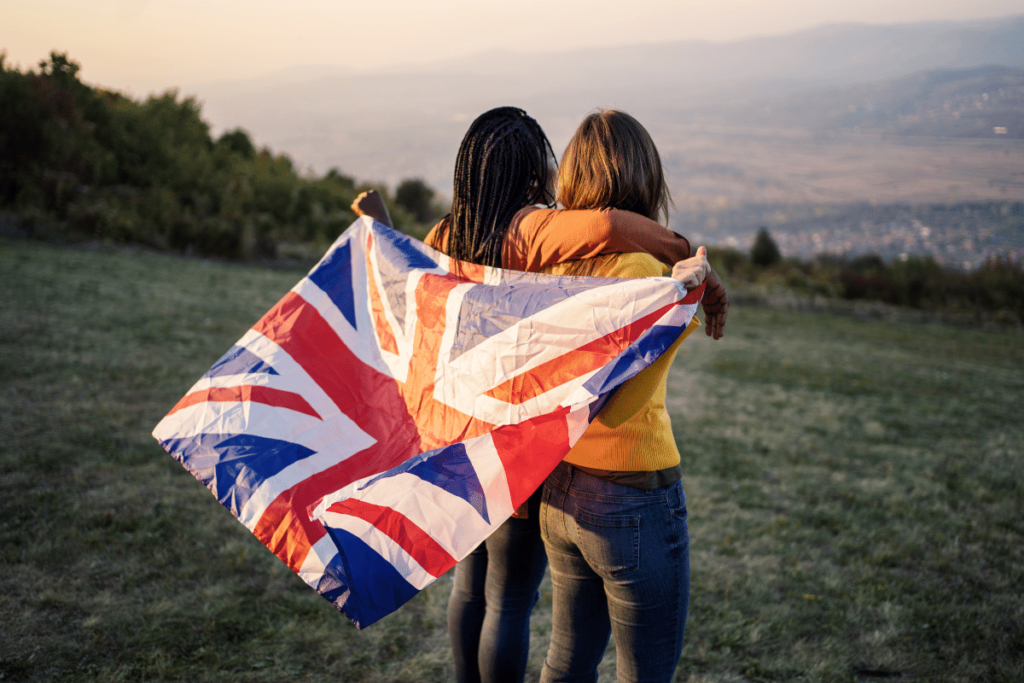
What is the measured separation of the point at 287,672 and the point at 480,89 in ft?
400

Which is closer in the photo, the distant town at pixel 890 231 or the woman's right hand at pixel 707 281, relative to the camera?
the woman's right hand at pixel 707 281

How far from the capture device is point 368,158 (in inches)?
1988

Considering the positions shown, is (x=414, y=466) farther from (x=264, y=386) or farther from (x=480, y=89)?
(x=480, y=89)

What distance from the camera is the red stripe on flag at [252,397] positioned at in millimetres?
2330

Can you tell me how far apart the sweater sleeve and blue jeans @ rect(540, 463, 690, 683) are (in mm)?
578

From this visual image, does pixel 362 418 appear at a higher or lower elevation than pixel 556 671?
higher

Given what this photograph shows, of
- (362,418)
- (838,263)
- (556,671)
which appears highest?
(362,418)

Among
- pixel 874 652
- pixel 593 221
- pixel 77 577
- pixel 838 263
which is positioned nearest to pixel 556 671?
pixel 593 221

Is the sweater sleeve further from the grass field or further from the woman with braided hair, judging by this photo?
the grass field

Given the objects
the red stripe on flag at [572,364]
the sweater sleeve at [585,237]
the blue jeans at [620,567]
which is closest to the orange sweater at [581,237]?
the sweater sleeve at [585,237]

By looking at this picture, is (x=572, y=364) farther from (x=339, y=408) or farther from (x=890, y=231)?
(x=890, y=231)

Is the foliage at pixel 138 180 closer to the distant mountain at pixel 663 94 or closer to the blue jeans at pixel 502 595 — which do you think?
the distant mountain at pixel 663 94

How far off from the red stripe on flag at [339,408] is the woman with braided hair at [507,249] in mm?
446

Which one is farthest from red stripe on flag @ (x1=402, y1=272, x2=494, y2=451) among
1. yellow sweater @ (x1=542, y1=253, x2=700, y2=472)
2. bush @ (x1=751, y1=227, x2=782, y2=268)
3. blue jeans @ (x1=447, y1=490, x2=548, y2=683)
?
bush @ (x1=751, y1=227, x2=782, y2=268)
